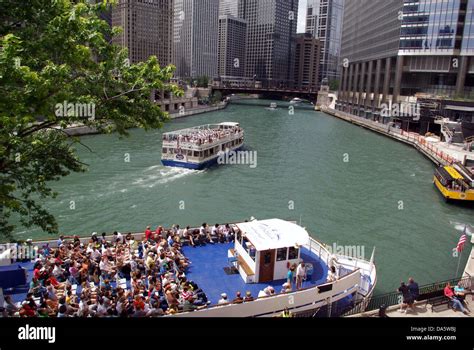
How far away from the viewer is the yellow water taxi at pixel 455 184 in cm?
3481

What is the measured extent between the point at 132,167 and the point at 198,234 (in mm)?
24909

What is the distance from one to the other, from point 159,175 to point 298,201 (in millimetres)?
13323

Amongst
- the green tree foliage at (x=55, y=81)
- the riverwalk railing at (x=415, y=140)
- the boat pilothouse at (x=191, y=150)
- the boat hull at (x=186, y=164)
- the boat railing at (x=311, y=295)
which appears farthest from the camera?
the riverwalk railing at (x=415, y=140)

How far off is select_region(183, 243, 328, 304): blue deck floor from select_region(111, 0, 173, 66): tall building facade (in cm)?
16344

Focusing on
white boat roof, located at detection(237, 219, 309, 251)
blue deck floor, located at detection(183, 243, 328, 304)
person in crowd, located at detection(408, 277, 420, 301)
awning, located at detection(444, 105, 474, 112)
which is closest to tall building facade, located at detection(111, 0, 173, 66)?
awning, located at detection(444, 105, 474, 112)

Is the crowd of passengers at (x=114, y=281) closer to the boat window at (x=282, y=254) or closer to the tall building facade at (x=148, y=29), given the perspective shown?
the boat window at (x=282, y=254)

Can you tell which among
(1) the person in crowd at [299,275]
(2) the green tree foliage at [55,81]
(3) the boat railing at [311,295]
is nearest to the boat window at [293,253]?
(1) the person in crowd at [299,275]

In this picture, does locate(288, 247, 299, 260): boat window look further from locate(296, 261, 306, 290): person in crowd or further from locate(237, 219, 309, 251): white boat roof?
locate(296, 261, 306, 290): person in crowd

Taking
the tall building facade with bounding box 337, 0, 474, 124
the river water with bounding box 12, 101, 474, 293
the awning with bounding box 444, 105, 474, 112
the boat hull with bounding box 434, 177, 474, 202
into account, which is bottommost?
the river water with bounding box 12, 101, 474, 293

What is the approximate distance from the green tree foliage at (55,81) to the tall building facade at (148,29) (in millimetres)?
169269

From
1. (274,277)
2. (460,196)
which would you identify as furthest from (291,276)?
(460,196)

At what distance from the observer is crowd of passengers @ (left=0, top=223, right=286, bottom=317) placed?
496 inches

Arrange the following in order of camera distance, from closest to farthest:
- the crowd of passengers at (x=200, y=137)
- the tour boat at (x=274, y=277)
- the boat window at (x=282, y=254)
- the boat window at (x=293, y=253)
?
the tour boat at (x=274, y=277)
the boat window at (x=282, y=254)
the boat window at (x=293, y=253)
the crowd of passengers at (x=200, y=137)

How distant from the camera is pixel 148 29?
177125mm
